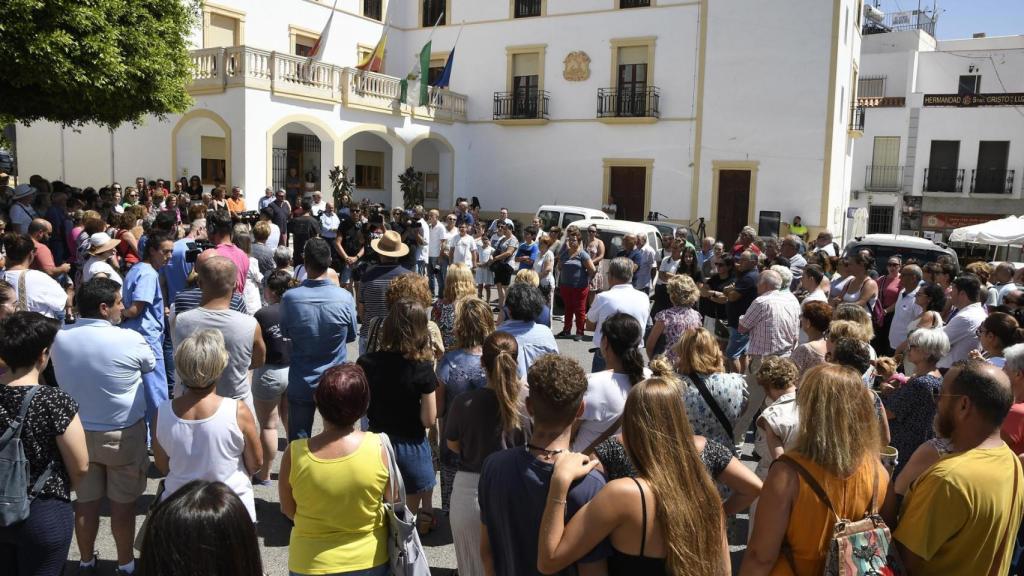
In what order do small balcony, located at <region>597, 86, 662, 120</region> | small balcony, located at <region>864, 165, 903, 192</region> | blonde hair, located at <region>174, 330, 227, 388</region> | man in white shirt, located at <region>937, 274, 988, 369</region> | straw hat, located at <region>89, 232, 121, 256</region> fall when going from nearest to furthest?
blonde hair, located at <region>174, 330, 227, 388</region>, man in white shirt, located at <region>937, 274, 988, 369</region>, straw hat, located at <region>89, 232, 121, 256</region>, small balcony, located at <region>597, 86, 662, 120</region>, small balcony, located at <region>864, 165, 903, 192</region>

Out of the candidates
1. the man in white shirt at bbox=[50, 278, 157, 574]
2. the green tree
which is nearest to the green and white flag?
the green tree

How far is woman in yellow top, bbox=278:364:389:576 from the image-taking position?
9.53 feet

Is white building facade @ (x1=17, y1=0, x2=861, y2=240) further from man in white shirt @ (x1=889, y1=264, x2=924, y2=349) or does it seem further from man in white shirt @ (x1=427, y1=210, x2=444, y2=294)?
man in white shirt @ (x1=889, y1=264, x2=924, y2=349)

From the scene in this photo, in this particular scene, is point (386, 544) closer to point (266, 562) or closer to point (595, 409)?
point (595, 409)

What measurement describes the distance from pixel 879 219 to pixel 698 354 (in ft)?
103

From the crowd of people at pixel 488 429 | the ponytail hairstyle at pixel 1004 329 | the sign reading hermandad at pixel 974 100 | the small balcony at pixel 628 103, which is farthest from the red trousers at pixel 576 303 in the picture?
the sign reading hermandad at pixel 974 100

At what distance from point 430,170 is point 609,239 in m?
15.3

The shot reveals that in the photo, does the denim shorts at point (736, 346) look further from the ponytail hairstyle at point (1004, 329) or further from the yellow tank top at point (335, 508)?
the yellow tank top at point (335, 508)

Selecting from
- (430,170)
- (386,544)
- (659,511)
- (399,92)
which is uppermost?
(399,92)

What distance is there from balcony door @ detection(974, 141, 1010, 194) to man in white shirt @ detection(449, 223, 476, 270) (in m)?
25.5

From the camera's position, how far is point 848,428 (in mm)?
2660

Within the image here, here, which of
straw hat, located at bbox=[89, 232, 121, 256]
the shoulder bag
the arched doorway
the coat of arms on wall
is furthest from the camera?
the arched doorway

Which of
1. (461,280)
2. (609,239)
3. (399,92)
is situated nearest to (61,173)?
(399,92)

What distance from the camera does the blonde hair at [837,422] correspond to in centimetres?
262
